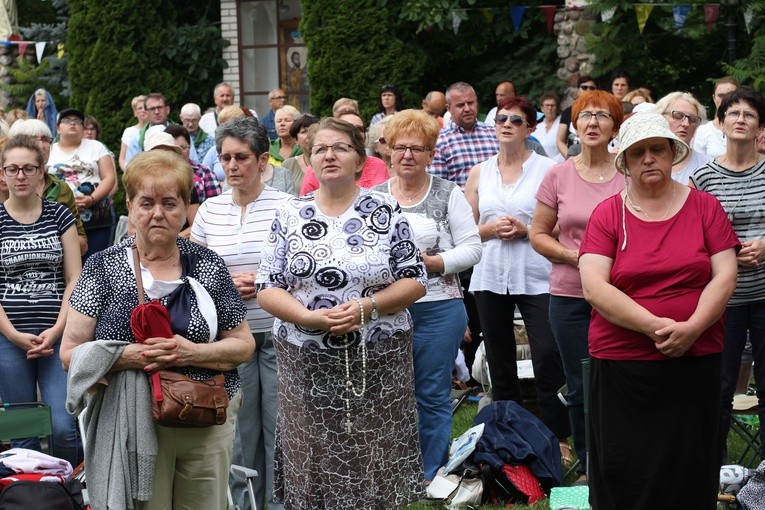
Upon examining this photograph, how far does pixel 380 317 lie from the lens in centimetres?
525

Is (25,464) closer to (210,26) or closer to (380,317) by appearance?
(380,317)

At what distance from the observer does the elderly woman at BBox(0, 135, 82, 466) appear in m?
6.31

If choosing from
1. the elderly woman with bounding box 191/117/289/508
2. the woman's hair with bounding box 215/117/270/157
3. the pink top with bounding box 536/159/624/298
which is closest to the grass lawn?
the elderly woman with bounding box 191/117/289/508

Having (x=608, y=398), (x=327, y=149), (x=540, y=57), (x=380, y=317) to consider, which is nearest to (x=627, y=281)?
(x=608, y=398)

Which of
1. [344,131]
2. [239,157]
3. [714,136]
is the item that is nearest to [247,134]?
[239,157]

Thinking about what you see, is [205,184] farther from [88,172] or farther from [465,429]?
[88,172]

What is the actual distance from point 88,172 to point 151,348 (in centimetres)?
681

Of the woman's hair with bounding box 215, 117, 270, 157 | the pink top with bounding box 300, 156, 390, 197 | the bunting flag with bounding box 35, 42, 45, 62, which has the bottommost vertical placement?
the pink top with bounding box 300, 156, 390, 197

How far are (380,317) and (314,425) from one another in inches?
22.0

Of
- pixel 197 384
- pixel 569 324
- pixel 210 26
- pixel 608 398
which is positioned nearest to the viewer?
pixel 197 384

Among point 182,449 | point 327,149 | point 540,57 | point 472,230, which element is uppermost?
point 540,57

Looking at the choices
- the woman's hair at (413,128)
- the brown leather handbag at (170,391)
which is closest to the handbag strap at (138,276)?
the brown leather handbag at (170,391)

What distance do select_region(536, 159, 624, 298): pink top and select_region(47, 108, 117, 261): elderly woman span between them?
5.37 m

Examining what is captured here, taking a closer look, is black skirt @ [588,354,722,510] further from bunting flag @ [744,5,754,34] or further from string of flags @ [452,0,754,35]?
string of flags @ [452,0,754,35]
